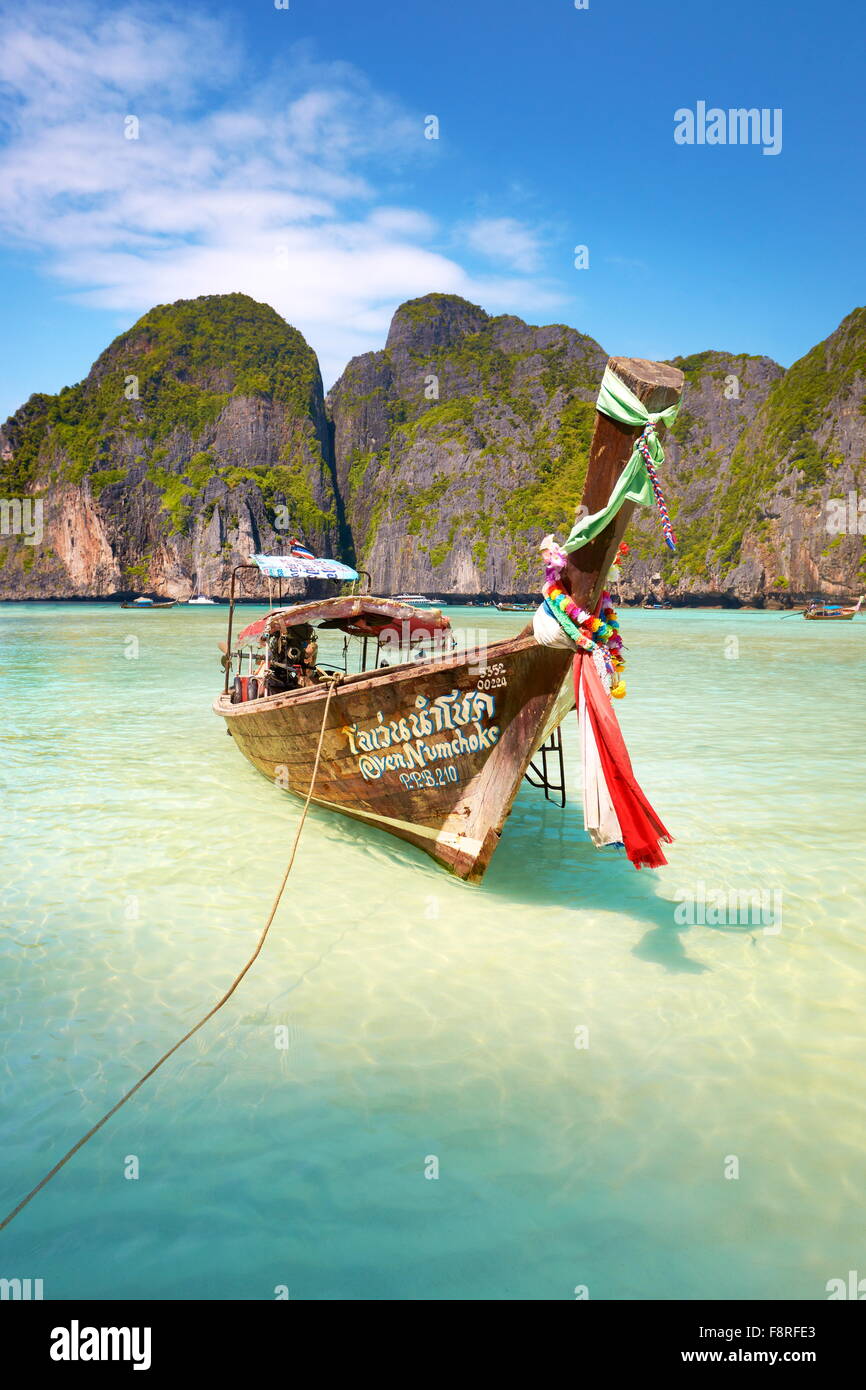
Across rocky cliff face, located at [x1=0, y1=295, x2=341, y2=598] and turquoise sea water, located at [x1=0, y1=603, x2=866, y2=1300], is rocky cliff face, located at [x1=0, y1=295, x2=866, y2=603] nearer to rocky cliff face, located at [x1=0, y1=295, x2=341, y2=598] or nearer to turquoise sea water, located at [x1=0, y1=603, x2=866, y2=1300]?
rocky cliff face, located at [x1=0, y1=295, x2=341, y2=598]

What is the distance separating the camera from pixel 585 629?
4.96 metres

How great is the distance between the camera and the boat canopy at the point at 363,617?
7.50 m

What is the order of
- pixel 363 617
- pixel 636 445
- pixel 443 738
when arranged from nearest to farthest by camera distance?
1. pixel 636 445
2. pixel 443 738
3. pixel 363 617

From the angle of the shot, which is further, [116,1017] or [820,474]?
[820,474]

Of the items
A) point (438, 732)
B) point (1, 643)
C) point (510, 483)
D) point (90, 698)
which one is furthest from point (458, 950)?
point (510, 483)

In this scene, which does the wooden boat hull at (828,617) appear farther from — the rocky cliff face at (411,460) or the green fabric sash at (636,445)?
the green fabric sash at (636,445)

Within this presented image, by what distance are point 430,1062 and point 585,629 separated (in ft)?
9.03

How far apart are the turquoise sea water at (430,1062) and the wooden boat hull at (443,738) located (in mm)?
463

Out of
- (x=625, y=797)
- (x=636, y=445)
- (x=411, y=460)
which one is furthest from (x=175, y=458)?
(x=625, y=797)

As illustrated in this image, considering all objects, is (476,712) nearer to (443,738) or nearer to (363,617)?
(443,738)

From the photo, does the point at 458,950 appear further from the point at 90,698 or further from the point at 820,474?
the point at 820,474

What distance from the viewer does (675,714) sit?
14820 mm
